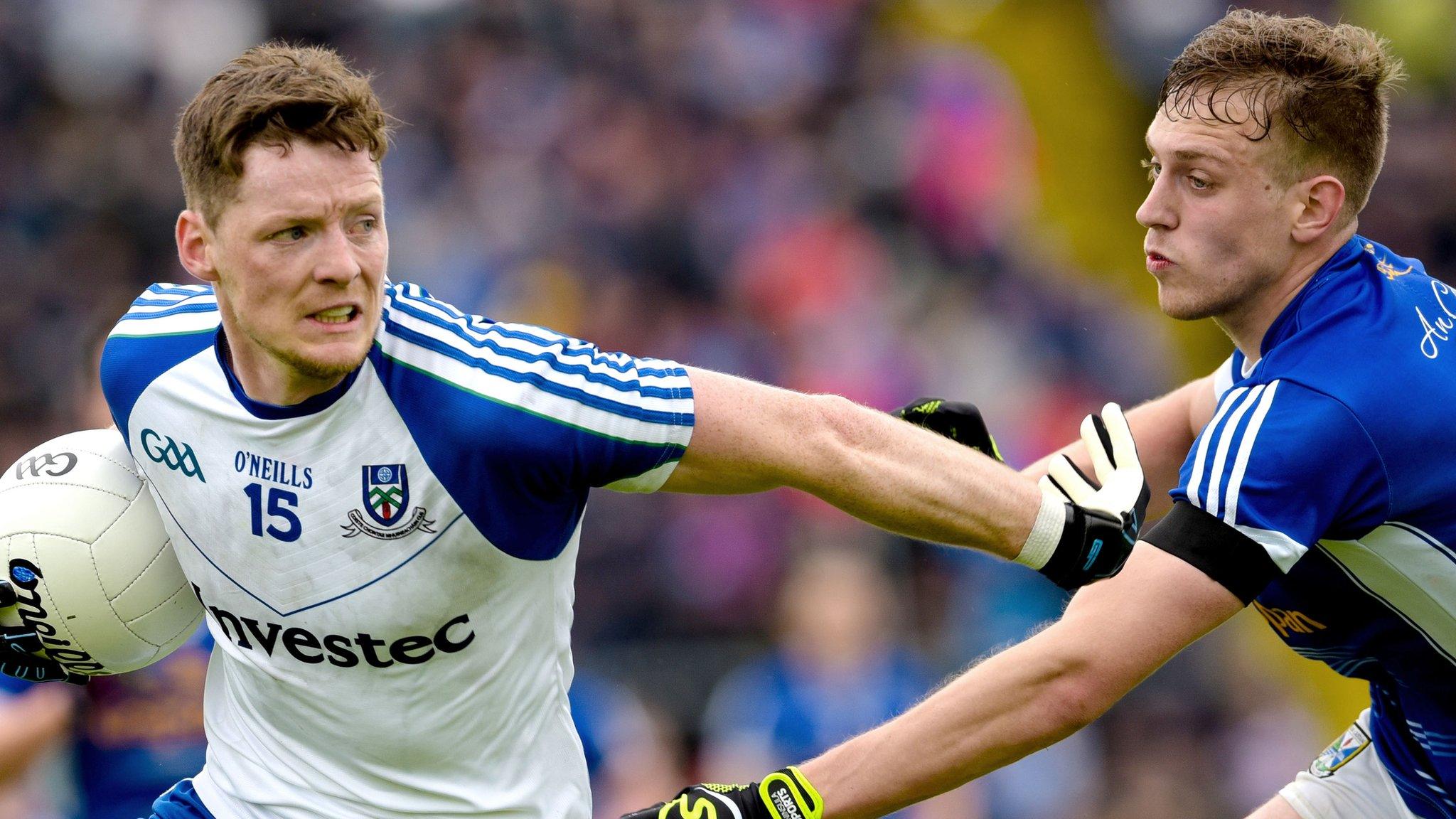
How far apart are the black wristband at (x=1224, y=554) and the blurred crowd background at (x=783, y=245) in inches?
158

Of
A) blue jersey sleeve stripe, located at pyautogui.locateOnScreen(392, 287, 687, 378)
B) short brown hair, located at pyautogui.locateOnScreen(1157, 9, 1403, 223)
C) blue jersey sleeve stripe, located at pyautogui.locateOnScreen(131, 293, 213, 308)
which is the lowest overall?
blue jersey sleeve stripe, located at pyautogui.locateOnScreen(392, 287, 687, 378)

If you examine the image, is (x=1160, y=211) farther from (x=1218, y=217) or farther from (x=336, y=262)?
(x=336, y=262)

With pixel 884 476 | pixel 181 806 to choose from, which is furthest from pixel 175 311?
pixel 884 476

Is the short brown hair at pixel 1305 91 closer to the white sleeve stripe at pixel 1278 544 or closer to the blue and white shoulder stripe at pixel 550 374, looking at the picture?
the white sleeve stripe at pixel 1278 544

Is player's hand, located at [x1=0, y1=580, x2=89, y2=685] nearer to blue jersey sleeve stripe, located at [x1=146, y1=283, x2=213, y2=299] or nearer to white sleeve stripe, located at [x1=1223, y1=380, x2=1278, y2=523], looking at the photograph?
blue jersey sleeve stripe, located at [x1=146, y1=283, x2=213, y2=299]

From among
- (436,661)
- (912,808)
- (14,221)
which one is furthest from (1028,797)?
(14,221)

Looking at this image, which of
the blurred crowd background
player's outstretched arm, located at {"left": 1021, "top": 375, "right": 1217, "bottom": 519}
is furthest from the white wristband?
the blurred crowd background

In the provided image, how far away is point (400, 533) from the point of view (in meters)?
3.47

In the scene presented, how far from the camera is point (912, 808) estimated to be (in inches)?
303

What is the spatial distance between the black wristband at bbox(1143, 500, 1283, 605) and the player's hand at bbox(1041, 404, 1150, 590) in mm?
116

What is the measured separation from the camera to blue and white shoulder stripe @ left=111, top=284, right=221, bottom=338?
3740mm

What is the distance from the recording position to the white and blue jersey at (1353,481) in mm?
3504

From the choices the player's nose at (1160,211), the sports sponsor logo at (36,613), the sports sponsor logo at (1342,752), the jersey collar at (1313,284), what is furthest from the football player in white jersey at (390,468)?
the sports sponsor logo at (1342,752)

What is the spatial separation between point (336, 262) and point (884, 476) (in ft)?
4.11
